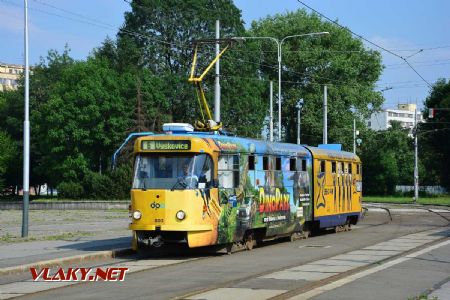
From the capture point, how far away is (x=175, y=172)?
18438 mm

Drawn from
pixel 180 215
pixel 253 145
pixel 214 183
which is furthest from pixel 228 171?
pixel 180 215

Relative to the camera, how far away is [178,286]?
13242 mm

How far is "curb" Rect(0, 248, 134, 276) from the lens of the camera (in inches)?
611

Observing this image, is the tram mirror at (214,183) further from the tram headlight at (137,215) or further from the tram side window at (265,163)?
the tram side window at (265,163)

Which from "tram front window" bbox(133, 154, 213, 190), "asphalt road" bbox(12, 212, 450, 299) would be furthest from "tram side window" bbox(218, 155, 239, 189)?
"asphalt road" bbox(12, 212, 450, 299)

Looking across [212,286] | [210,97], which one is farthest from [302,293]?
[210,97]

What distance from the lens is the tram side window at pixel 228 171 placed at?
63.0 feet

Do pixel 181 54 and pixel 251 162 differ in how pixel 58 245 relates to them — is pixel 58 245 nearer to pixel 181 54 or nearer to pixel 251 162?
pixel 251 162

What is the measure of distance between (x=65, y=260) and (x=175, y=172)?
321cm

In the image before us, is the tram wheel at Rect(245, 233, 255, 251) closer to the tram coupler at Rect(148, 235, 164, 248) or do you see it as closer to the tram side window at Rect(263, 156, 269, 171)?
the tram side window at Rect(263, 156, 269, 171)

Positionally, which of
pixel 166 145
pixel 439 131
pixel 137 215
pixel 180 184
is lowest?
pixel 137 215

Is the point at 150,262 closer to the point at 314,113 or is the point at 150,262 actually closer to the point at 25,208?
the point at 25,208

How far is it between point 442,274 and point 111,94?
52.4 meters

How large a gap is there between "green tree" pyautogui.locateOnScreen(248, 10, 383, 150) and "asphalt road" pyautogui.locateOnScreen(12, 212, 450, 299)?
54.4 meters
